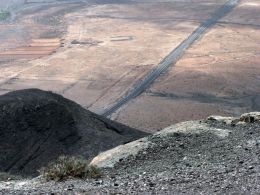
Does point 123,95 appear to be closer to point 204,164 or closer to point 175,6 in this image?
point 204,164

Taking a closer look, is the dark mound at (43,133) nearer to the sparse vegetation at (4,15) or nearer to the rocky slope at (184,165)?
the rocky slope at (184,165)

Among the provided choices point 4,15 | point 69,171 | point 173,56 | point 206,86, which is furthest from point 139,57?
point 69,171

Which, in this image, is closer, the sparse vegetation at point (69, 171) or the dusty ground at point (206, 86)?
the sparse vegetation at point (69, 171)

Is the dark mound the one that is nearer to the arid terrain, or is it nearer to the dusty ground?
the arid terrain

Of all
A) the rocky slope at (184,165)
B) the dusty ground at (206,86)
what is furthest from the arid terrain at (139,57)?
the rocky slope at (184,165)

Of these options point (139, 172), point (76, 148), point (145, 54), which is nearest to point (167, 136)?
point (139, 172)

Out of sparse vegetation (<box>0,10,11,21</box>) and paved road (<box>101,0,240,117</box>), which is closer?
paved road (<box>101,0,240,117</box>)

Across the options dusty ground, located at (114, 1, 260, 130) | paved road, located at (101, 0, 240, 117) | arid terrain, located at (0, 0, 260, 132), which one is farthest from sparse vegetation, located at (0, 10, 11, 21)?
dusty ground, located at (114, 1, 260, 130)
